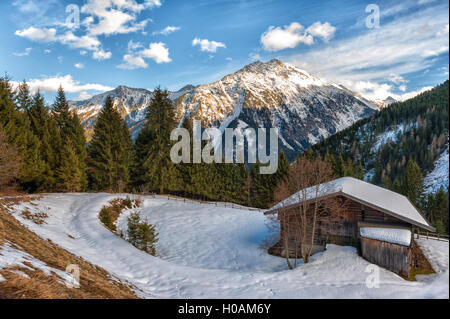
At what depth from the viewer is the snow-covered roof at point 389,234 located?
14947mm

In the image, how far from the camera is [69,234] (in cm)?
1775

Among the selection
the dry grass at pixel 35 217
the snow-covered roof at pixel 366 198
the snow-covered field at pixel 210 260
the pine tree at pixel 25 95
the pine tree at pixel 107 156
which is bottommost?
the snow-covered field at pixel 210 260

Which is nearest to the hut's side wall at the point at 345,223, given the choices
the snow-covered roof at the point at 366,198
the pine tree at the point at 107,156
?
the snow-covered roof at the point at 366,198

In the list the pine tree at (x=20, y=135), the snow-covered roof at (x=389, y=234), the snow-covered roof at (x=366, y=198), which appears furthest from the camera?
the pine tree at (x=20, y=135)

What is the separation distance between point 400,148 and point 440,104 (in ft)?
172

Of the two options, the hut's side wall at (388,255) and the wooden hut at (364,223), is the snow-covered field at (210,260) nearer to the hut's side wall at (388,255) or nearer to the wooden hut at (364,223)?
the hut's side wall at (388,255)

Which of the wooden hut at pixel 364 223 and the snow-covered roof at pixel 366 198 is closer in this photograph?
the wooden hut at pixel 364 223

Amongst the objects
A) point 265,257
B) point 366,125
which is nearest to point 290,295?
point 265,257

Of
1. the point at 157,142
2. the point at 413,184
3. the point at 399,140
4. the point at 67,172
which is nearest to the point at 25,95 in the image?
the point at 67,172

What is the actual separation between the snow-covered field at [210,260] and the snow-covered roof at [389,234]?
4.29ft

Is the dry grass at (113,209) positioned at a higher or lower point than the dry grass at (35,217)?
lower

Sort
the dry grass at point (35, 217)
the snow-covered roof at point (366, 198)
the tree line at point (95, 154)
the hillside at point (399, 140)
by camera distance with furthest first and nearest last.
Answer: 1. the hillside at point (399, 140)
2. the tree line at point (95, 154)
3. the dry grass at point (35, 217)
4. the snow-covered roof at point (366, 198)

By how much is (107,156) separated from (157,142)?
7820 mm
